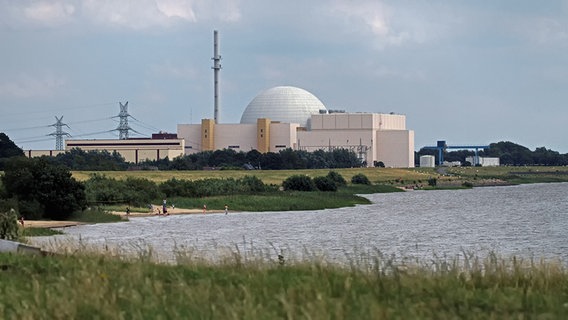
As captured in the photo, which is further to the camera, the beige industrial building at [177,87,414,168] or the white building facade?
Answer: the beige industrial building at [177,87,414,168]

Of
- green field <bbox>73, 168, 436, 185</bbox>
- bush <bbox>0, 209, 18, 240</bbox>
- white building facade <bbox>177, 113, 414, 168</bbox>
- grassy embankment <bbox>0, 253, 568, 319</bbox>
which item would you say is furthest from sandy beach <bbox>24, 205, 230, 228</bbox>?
white building facade <bbox>177, 113, 414, 168</bbox>

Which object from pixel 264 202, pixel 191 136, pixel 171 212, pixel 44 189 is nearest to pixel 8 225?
pixel 44 189

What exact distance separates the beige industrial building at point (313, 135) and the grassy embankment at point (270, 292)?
17164 cm

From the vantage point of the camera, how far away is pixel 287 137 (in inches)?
7397

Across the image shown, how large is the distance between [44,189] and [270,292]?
4510 cm

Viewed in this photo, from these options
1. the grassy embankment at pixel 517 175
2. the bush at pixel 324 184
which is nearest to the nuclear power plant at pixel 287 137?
the grassy embankment at pixel 517 175

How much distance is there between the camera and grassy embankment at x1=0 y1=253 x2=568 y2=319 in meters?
11.5

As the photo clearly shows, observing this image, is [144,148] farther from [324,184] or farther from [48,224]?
[48,224]

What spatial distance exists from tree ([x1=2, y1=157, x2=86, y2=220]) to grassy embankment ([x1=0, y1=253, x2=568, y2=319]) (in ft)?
132

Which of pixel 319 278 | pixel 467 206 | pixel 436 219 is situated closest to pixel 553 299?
pixel 319 278

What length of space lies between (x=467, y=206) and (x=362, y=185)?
37954 millimetres

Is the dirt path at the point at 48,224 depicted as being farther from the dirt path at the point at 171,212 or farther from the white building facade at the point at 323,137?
the white building facade at the point at 323,137

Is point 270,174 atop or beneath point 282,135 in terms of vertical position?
beneath

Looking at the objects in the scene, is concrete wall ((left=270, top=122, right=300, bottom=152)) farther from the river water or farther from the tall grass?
the river water
